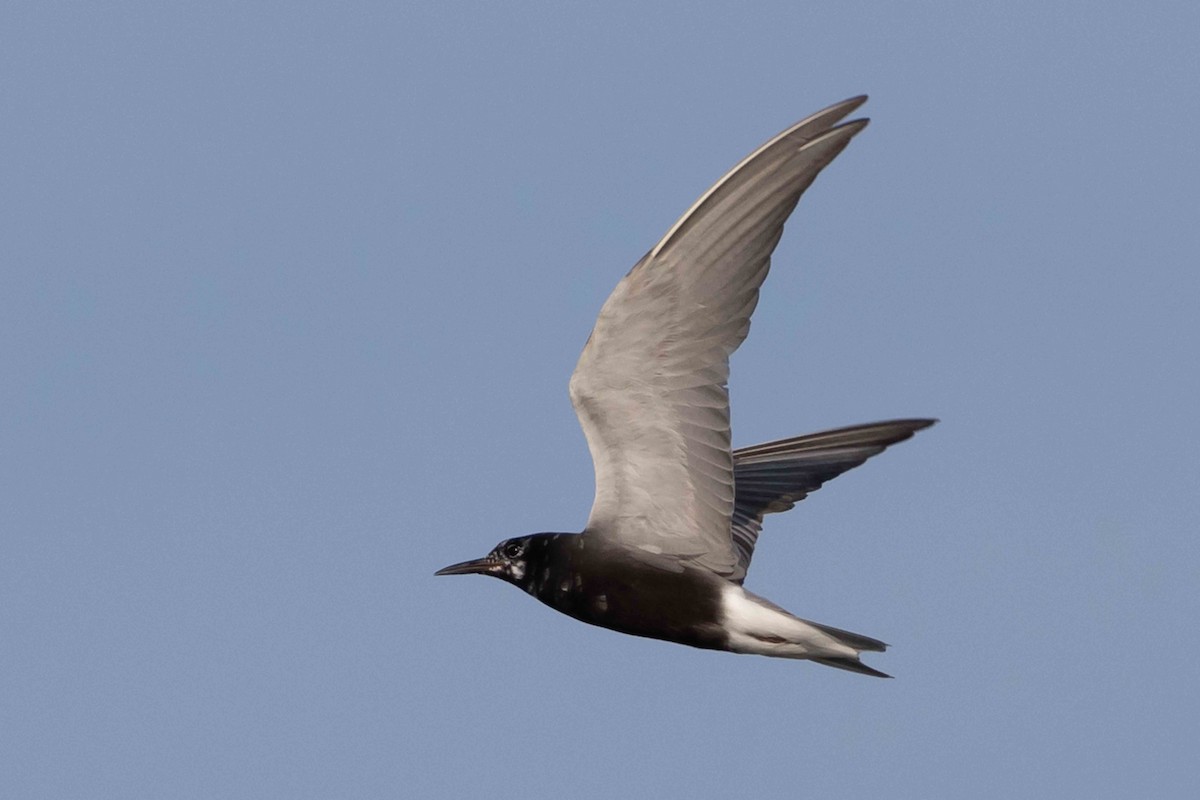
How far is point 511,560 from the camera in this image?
15484 mm

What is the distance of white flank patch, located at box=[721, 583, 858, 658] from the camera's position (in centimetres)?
1432

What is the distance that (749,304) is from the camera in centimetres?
1386

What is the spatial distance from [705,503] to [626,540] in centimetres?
67

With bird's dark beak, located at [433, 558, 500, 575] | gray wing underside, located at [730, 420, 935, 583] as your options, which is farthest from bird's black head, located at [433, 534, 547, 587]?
gray wing underside, located at [730, 420, 935, 583]

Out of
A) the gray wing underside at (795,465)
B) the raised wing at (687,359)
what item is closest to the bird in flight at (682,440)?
the raised wing at (687,359)

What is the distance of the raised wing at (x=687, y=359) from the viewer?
13430 millimetres

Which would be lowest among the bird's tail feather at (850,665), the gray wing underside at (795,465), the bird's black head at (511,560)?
the bird's tail feather at (850,665)

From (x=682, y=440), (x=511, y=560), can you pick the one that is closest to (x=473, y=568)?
(x=511, y=560)

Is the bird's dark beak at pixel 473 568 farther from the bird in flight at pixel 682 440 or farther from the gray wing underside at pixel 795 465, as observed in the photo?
the gray wing underside at pixel 795 465

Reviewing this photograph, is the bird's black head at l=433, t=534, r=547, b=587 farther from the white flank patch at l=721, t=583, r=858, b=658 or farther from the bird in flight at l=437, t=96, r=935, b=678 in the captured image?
the white flank patch at l=721, t=583, r=858, b=658

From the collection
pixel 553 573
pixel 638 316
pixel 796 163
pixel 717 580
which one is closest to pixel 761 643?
pixel 717 580

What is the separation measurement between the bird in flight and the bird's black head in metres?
0.01

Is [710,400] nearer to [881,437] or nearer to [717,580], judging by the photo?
[717,580]

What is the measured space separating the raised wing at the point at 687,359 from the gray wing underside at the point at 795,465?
6.74 feet
